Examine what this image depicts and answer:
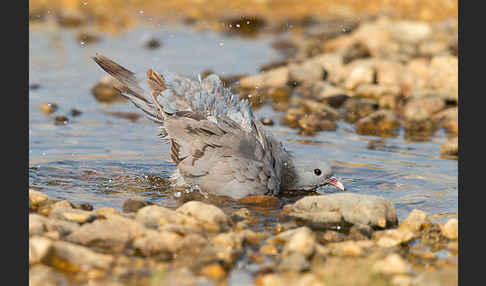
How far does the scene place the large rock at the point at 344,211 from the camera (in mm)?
6105

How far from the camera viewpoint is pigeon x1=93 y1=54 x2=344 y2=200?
22.5 ft

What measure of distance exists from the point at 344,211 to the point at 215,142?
4.50 ft

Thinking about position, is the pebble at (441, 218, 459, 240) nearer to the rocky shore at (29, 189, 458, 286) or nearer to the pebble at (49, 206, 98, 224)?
the rocky shore at (29, 189, 458, 286)

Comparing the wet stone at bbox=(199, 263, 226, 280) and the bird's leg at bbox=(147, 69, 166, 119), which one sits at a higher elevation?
the bird's leg at bbox=(147, 69, 166, 119)

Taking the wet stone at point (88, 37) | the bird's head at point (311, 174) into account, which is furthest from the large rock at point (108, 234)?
the wet stone at point (88, 37)

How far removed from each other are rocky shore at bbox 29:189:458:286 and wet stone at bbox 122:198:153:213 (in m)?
0.01

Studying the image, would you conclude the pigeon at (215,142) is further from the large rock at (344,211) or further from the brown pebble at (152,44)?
the brown pebble at (152,44)

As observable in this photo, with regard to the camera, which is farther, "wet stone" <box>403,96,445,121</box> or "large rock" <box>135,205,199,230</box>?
"wet stone" <box>403,96,445,121</box>

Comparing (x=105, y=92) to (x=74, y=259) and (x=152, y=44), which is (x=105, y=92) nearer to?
(x=152, y=44)

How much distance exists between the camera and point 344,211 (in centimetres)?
618

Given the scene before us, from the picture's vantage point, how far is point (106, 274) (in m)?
4.76

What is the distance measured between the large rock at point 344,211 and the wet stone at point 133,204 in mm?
1161

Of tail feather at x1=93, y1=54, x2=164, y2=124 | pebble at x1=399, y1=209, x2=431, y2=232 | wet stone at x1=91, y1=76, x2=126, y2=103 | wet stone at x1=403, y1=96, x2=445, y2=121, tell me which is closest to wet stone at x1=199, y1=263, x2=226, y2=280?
pebble at x1=399, y1=209, x2=431, y2=232

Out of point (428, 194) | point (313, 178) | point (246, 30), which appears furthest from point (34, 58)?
point (428, 194)
